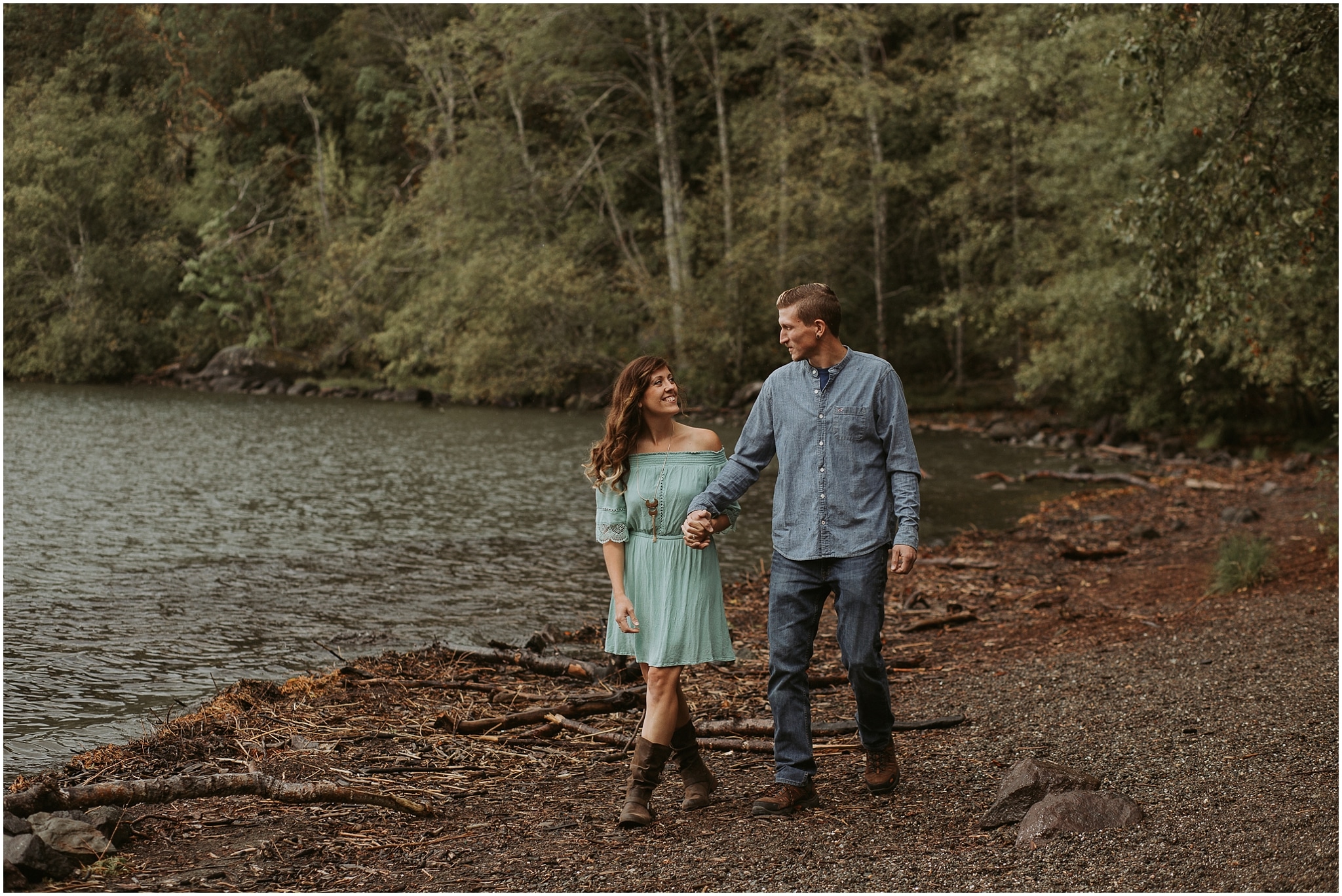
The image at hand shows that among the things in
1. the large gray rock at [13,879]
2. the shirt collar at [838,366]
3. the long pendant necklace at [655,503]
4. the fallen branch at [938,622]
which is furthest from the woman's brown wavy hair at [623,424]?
the fallen branch at [938,622]

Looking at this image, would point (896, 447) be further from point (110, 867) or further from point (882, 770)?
point (110, 867)

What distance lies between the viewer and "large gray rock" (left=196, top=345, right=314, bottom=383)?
5019 centimetres

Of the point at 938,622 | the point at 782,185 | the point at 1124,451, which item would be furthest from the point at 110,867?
the point at 782,185

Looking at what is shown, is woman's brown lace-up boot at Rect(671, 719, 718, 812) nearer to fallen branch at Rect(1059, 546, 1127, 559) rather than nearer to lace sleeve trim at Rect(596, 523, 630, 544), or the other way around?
lace sleeve trim at Rect(596, 523, 630, 544)

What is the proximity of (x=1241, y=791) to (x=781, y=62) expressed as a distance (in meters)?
33.7

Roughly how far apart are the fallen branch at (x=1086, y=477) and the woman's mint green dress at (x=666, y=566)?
16.5 m

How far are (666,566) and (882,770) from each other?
1.33 meters

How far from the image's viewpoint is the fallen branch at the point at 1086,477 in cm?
2067

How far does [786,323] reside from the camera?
526 cm

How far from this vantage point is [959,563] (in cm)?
1280

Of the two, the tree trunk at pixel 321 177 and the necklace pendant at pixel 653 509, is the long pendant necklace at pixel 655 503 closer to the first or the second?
the necklace pendant at pixel 653 509

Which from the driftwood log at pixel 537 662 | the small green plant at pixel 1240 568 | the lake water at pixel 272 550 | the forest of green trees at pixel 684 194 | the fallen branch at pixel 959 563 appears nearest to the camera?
the driftwood log at pixel 537 662

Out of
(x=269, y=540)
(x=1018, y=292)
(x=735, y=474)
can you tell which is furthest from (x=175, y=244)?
(x=735, y=474)

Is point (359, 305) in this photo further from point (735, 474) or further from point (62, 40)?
point (735, 474)
